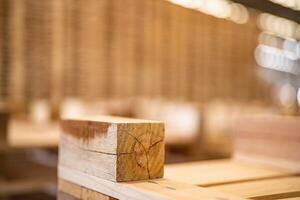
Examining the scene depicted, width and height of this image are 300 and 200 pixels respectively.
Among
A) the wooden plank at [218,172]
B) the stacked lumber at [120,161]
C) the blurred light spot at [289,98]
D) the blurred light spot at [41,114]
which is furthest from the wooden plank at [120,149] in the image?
the blurred light spot at [41,114]

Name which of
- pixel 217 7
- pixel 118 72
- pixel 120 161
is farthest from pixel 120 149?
pixel 118 72

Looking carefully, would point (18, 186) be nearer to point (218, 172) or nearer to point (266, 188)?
point (218, 172)

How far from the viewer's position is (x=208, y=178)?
1.21m

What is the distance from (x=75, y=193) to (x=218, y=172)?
429 millimetres

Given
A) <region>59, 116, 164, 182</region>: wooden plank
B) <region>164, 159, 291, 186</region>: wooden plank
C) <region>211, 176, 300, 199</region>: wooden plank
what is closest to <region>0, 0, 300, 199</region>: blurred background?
<region>164, 159, 291, 186</region>: wooden plank

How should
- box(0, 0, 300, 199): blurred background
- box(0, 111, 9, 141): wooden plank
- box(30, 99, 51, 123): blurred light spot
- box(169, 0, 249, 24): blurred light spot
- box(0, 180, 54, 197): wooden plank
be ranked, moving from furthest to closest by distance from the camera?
box(30, 99, 51, 123): blurred light spot, box(0, 0, 300, 199): blurred background, box(0, 111, 9, 141): wooden plank, box(0, 180, 54, 197): wooden plank, box(169, 0, 249, 24): blurred light spot

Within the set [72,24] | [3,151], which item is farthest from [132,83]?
[3,151]

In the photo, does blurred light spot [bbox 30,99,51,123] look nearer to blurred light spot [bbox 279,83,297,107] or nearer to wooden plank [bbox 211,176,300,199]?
blurred light spot [bbox 279,83,297,107]

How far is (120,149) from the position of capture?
1005mm

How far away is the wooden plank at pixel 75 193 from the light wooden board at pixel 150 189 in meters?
0.01

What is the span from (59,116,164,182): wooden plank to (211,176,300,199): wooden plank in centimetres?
18

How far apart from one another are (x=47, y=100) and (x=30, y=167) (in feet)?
2.13

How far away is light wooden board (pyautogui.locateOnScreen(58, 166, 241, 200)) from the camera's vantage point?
87 centimetres

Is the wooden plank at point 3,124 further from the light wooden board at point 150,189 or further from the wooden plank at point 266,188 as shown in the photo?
the wooden plank at point 266,188
